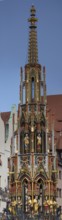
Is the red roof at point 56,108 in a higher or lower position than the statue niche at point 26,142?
higher

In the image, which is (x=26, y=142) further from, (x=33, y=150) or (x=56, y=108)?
(x=56, y=108)

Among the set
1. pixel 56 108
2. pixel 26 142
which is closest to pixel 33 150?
pixel 26 142

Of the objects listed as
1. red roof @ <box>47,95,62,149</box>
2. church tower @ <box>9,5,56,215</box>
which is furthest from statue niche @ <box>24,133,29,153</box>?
red roof @ <box>47,95,62,149</box>

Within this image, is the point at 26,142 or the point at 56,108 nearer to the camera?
the point at 26,142

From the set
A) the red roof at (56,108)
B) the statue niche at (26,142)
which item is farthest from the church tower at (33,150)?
the red roof at (56,108)

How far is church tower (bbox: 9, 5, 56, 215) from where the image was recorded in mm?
24719

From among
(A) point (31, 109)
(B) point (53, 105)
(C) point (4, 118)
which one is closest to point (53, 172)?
(A) point (31, 109)

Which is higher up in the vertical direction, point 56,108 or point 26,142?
point 56,108

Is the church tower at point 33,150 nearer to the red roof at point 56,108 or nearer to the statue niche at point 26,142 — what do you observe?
the statue niche at point 26,142

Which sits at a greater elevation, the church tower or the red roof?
the red roof

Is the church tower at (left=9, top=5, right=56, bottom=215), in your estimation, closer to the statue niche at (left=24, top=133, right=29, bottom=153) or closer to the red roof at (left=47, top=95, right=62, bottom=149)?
the statue niche at (left=24, top=133, right=29, bottom=153)

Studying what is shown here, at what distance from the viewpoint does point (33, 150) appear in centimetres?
2497

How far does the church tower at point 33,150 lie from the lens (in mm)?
24719

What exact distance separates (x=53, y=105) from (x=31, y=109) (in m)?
16.7
